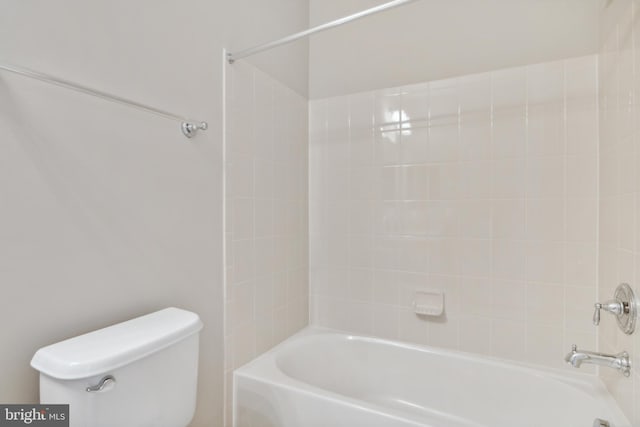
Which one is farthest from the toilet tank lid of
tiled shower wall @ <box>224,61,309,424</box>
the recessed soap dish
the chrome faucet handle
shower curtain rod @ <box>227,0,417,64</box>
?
the chrome faucet handle

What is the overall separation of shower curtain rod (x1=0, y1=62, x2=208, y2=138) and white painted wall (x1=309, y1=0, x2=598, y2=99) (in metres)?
1.06

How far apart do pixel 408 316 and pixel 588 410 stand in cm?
82

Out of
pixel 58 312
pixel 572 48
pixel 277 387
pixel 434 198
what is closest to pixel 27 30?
pixel 58 312

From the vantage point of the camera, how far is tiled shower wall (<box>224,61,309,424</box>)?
4.91 feet

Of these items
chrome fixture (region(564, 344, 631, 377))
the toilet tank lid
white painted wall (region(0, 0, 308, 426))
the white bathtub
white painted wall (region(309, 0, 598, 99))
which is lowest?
the white bathtub

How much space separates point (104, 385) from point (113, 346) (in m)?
0.09

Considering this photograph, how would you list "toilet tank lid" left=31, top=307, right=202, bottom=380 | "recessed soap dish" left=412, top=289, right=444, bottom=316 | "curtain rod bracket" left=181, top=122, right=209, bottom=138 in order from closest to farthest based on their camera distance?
"toilet tank lid" left=31, top=307, right=202, bottom=380, "curtain rod bracket" left=181, top=122, right=209, bottom=138, "recessed soap dish" left=412, top=289, right=444, bottom=316


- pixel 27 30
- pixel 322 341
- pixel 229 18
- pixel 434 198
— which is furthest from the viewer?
pixel 322 341

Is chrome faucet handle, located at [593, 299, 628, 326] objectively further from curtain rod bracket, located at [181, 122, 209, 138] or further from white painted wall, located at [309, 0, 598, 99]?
curtain rod bracket, located at [181, 122, 209, 138]

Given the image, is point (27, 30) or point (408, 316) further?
point (408, 316)

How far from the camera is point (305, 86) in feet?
6.85

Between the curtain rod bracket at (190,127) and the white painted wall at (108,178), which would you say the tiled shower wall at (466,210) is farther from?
the curtain rod bracket at (190,127)

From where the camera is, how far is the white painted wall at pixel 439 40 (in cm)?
154

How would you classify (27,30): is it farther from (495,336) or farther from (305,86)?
(495,336)
